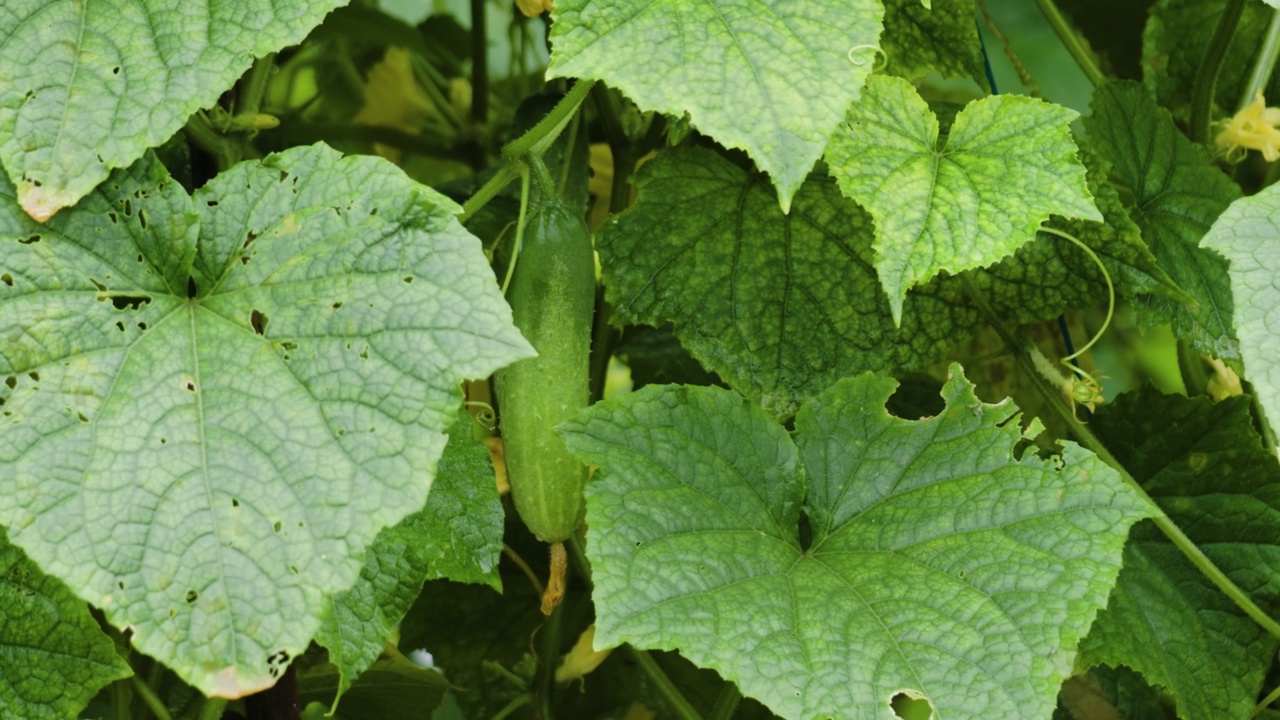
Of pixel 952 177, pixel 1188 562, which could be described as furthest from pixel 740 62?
pixel 1188 562

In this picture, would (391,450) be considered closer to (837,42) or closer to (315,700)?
(837,42)

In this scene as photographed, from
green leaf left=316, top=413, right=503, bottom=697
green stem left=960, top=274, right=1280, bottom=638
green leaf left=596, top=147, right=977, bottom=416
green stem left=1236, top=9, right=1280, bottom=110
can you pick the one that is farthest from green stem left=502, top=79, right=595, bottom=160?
green stem left=1236, top=9, right=1280, bottom=110

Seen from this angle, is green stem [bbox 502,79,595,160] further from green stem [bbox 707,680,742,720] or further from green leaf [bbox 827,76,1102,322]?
green stem [bbox 707,680,742,720]

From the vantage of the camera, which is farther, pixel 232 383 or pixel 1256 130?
pixel 1256 130

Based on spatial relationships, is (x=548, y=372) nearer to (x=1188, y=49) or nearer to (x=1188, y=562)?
(x=1188, y=562)

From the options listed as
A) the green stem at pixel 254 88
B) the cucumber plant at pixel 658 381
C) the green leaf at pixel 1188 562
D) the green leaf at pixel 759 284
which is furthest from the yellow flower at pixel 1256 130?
the green stem at pixel 254 88

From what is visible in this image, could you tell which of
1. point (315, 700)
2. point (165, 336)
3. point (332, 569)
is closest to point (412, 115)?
point (315, 700)
